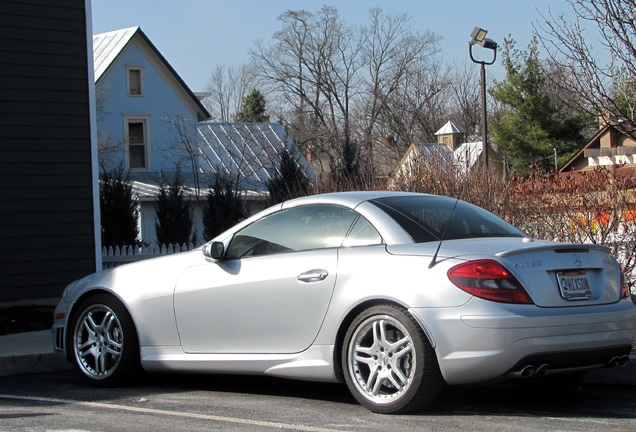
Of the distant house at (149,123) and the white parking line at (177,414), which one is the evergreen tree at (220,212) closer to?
the distant house at (149,123)

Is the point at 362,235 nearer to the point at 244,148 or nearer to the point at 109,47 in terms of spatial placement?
the point at 244,148

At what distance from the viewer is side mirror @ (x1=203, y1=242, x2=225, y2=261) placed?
19.6ft

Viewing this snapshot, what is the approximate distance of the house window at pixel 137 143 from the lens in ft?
96.9

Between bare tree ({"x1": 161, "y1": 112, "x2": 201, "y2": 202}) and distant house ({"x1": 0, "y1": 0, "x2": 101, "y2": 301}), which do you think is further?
bare tree ({"x1": 161, "y1": 112, "x2": 201, "y2": 202})

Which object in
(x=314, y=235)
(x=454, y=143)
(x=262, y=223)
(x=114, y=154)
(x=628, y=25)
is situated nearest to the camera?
(x=314, y=235)

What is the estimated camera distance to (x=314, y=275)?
17.8 ft

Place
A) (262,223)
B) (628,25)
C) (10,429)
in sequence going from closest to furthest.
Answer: (10,429), (262,223), (628,25)

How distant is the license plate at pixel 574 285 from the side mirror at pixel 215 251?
243 centimetres

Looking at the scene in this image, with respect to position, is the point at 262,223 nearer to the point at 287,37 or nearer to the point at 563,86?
the point at 563,86

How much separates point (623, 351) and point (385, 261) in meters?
1.59

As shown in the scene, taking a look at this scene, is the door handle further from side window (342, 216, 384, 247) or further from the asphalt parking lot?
the asphalt parking lot

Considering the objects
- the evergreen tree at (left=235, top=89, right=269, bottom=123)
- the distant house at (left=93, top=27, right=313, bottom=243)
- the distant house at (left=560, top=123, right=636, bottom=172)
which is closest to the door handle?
the distant house at (left=93, top=27, right=313, bottom=243)

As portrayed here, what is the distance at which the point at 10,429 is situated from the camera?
196 inches

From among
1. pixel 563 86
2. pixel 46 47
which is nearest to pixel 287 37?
pixel 46 47
